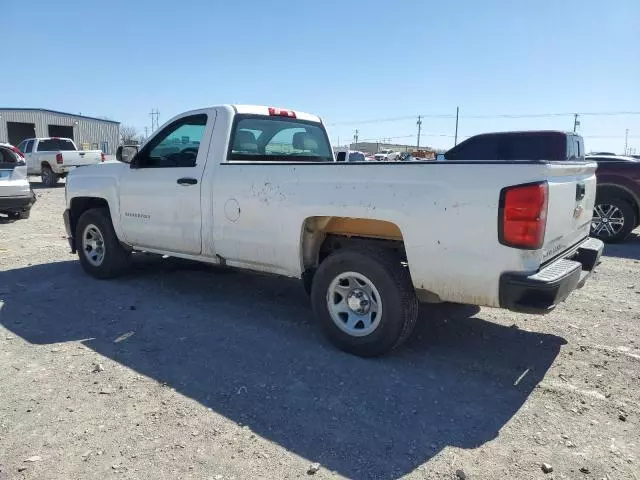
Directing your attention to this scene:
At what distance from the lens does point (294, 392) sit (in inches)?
137

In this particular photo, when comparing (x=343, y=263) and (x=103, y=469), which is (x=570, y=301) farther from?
(x=103, y=469)

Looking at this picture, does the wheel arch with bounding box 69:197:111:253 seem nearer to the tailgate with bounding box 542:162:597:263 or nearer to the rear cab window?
the tailgate with bounding box 542:162:597:263

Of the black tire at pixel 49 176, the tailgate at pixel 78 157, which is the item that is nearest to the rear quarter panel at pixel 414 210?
the tailgate at pixel 78 157

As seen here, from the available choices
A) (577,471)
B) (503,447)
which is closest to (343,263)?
(503,447)

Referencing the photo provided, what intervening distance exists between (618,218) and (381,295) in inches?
298

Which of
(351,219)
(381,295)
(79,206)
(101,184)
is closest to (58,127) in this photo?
(79,206)

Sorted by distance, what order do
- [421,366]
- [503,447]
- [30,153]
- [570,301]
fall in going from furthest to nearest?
[30,153] → [570,301] → [421,366] → [503,447]

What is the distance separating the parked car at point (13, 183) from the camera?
10609 millimetres

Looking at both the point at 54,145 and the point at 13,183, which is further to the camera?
the point at 54,145

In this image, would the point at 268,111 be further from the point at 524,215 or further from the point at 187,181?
the point at 524,215

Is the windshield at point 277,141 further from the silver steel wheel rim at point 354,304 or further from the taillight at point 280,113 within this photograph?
the silver steel wheel rim at point 354,304

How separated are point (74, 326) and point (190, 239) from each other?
52.9 inches

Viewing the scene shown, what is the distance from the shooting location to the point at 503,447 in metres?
2.88

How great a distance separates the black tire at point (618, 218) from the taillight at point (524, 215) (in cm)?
736
